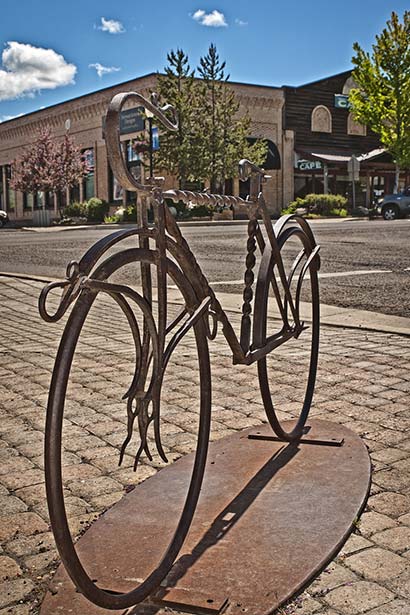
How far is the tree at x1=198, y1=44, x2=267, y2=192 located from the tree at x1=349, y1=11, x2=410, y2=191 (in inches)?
256

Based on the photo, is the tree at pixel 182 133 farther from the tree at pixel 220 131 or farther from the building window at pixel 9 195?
the building window at pixel 9 195

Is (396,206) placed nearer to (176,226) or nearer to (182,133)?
(182,133)

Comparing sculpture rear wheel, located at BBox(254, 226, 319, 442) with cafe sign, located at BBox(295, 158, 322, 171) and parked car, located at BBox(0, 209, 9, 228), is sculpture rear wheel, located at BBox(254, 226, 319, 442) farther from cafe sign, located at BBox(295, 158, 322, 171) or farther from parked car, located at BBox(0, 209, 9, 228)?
cafe sign, located at BBox(295, 158, 322, 171)

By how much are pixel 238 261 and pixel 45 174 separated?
33.1m

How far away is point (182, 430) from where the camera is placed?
4.17 m

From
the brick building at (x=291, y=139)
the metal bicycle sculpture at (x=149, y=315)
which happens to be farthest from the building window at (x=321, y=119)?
the metal bicycle sculpture at (x=149, y=315)

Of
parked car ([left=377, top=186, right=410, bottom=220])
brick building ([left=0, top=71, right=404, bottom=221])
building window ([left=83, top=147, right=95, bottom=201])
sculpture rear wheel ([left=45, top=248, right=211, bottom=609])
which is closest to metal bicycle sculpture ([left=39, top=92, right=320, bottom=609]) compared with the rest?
sculpture rear wheel ([left=45, top=248, right=211, bottom=609])

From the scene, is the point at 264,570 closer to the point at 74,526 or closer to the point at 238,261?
the point at 74,526

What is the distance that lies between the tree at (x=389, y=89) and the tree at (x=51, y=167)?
15.8m

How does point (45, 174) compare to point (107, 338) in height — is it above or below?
above

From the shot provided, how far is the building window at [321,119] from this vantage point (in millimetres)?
47219

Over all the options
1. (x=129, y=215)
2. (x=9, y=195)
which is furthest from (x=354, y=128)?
(x=9, y=195)

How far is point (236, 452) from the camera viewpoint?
3697mm

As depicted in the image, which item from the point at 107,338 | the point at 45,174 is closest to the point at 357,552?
the point at 107,338
